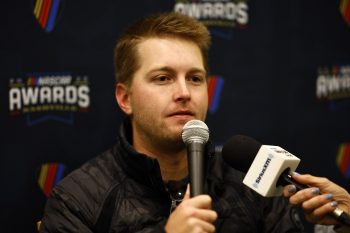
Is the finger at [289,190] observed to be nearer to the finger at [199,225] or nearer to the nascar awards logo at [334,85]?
the finger at [199,225]

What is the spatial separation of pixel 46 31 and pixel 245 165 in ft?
3.14

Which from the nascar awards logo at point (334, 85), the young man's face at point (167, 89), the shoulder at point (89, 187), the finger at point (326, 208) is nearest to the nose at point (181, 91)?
the young man's face at point (167, 89)

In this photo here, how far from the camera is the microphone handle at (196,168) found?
41.8 inches

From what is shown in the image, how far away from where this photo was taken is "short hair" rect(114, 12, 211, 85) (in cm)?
168

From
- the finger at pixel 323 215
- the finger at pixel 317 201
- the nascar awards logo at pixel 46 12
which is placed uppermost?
the nascar awards logo at pixel 46 12

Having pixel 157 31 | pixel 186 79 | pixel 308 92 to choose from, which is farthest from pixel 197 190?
pixel 308 92

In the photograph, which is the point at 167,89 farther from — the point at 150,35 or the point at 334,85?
the point at 334,85

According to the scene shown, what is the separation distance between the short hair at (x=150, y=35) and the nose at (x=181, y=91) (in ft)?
0.55

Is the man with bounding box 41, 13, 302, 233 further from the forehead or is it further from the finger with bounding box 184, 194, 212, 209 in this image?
the finger with bounding box 184, 194, 212, 209

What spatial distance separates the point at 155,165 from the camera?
1526 millimetres

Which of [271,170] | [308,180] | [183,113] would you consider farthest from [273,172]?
[183,113]

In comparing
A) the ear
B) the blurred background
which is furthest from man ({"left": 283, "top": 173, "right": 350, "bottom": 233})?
the blurred background

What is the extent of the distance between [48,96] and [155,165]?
1.87 ft

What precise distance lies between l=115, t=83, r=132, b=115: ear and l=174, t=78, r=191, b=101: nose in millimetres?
220
